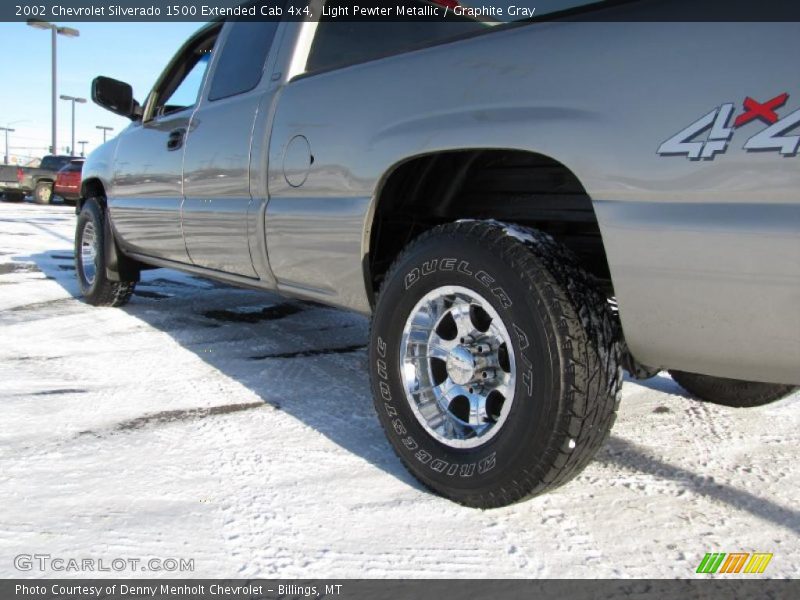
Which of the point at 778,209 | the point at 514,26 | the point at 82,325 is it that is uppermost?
the point at 514,26

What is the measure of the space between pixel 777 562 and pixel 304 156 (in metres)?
2.08

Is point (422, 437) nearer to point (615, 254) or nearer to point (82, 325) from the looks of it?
point (615, 254)

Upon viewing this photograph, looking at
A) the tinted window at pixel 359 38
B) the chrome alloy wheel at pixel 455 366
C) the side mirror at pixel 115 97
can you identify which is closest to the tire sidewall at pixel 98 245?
the side mirror at pixel 115 97

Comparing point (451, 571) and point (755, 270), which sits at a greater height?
point (755, 270)

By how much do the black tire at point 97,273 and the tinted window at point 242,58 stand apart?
1.89 m

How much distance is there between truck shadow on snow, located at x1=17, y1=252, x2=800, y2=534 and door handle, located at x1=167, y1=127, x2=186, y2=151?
1153 millimetres

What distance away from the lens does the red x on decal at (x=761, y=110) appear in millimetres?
1455

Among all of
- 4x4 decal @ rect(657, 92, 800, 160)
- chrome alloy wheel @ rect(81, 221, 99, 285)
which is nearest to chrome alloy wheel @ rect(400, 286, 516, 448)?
4x4 decal @ rect(657, 92, 800, 160)

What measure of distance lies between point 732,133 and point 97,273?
4634 mm

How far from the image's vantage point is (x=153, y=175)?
13.6ft

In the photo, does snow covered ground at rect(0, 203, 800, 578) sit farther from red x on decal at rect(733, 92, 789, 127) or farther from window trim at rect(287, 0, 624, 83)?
window trim at rect(287, 0, 624, 83)
